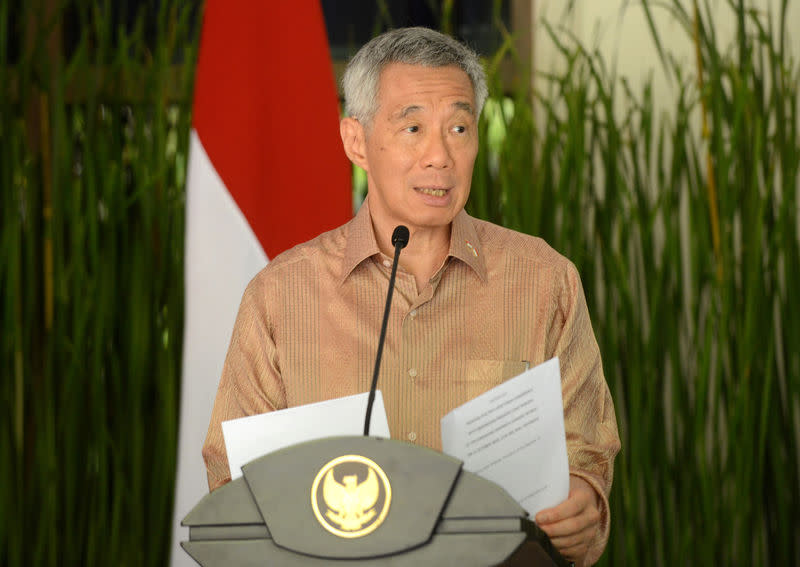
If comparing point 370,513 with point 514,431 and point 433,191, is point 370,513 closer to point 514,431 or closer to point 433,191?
point 514,431

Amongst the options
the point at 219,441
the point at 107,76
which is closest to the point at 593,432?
the point at 219,441

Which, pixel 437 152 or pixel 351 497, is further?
pixel 437 152

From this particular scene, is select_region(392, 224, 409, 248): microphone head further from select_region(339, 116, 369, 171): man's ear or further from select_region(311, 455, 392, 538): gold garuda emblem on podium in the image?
select_region(339, 116, 369, 171): man's ear

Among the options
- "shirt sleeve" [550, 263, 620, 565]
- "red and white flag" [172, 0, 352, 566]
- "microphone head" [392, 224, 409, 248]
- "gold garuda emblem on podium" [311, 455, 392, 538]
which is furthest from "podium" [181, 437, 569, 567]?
"red and white flag" [172, 0, 352, 566]

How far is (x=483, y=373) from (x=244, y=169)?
0.95 meters

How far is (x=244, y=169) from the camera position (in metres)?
1.95

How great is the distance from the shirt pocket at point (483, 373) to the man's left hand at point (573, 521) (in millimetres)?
202

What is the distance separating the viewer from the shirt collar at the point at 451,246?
1245mm

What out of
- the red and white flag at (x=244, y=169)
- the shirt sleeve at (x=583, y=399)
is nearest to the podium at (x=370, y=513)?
the shirt sleeve at (x=583, y=399)

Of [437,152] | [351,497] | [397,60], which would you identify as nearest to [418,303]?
[437,152]

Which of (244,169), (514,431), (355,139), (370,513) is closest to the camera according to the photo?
(370,513)

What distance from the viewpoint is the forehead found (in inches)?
46.0

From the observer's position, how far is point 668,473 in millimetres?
1986

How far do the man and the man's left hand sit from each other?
5.2 inches
